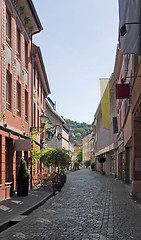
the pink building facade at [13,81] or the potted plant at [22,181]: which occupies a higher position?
the pink building facade at [13,81]

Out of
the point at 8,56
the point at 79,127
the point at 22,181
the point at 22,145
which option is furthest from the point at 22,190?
the point at 79,127

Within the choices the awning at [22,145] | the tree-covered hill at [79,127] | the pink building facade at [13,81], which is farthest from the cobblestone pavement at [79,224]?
the tree-covered hill at [79,127]

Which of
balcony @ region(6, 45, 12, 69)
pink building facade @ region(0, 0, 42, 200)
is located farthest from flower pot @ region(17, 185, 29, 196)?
balcony @ region(6, 45, 12, 69)

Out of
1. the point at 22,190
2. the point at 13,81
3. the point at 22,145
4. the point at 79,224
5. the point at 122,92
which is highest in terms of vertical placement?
the point at 13,81

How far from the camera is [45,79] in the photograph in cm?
3406

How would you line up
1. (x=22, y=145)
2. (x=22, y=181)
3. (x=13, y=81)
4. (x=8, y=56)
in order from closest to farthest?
(x=22, y=181) → (x=8, y=56) → (x=22, y=145) → (x=13, y=81)

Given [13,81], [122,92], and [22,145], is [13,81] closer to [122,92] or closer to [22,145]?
[22,145]

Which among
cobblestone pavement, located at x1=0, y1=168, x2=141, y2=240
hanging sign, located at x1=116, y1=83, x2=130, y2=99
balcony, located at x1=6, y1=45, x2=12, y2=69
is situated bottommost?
cobblestone pavement, located at x1=0, y1=168, x2=141, y2=240

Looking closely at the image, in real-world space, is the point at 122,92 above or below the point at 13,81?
below

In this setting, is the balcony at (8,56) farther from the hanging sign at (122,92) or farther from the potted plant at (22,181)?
the hanging sign at (122,92)

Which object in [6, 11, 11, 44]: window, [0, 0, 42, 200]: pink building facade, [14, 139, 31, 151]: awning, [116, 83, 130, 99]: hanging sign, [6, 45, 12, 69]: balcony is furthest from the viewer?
[14, 139, 31, 151]: awning

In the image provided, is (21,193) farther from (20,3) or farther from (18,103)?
(20,3)

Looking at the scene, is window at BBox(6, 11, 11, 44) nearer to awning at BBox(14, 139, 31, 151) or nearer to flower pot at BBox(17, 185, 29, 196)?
awning at BBox(14, 139, 31, 151)

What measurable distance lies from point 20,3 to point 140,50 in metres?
10.6
